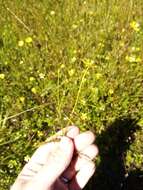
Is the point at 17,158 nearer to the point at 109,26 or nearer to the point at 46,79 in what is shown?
the point at 46,79

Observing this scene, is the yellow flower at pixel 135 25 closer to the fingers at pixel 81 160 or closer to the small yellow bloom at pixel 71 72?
the small yellow bloom at pixel 71 72

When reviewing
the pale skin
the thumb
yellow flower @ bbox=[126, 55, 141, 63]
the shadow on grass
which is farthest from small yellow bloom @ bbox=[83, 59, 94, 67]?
the thumb

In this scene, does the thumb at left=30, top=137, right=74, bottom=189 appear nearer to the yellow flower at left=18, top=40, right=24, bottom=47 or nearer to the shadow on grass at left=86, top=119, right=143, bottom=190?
the shadow on grass at left=86, top=119, right=143, bottom=190

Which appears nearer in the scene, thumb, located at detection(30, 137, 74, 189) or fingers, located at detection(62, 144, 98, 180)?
thumb, located at detection(30, 137, 74, 189)

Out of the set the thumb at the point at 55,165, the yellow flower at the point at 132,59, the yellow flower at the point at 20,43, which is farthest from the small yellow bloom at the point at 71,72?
the thumb at the point at 55,165

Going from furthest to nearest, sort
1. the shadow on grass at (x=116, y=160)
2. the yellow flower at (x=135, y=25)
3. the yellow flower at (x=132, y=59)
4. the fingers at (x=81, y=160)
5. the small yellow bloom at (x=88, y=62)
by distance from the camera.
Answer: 1. the yellow flower at (x=135, y=25)
2. the yellow flower at (x=132, y=59)
3. the small yellow bloom at (x=88, y=62)
4. the shadow on grass at (x=116, y=160)
5. the fingers at (x=81, y=160)
